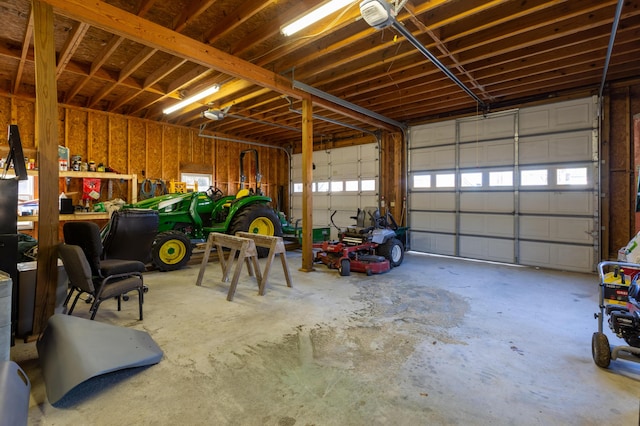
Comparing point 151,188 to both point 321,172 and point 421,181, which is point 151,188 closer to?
point 321,172

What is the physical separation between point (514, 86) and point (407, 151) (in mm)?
2735

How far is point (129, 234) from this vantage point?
3.45 meters

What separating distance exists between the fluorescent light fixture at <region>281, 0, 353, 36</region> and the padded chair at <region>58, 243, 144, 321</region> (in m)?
3.15

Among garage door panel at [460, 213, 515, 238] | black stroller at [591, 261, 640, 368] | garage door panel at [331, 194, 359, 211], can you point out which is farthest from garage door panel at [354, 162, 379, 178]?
black stroller at [591, 261, 640, 368]

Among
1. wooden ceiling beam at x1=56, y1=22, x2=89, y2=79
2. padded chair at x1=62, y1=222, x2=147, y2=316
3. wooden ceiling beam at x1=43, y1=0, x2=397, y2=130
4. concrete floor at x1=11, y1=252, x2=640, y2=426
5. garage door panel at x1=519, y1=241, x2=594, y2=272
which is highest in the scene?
wooden ceiling beam at x1=56, y1=22, x2=89, y2=79

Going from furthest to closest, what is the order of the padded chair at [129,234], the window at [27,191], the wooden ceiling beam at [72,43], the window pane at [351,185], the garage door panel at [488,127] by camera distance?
the window pane at [351,185] < the garage door panel at [488,127] < the window at [27,191] < the wooden ceiling beam at [72,43] < the padded chair at [129,234]

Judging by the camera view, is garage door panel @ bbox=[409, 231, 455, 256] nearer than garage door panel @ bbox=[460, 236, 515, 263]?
No

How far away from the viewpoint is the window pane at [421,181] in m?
7.74

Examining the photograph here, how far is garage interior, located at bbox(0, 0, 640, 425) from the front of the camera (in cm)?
207

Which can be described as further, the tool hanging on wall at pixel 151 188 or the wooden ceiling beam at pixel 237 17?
the tool hanging on wall at pixel 151 188

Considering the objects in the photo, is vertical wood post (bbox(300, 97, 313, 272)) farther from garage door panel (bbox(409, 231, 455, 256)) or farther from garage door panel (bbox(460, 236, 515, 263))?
garage door panel (bbox(460, 236, 515, 263))

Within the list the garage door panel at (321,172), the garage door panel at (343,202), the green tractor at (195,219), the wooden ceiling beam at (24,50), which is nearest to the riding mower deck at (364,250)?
the green tractor at (195,219)

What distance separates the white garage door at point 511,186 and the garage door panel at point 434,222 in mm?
24

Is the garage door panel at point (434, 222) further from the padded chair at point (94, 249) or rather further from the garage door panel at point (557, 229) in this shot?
the padded chair at point (94, 249)
